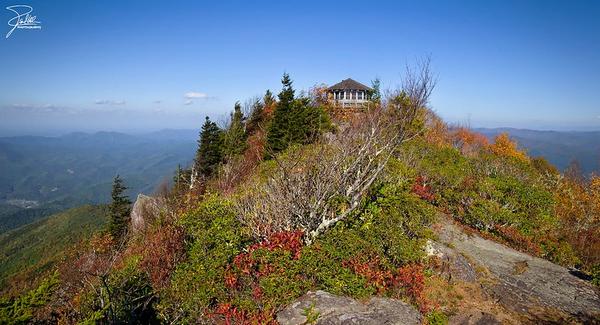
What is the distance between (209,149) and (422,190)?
20.2 metres

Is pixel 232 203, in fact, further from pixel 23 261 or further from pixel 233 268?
pixel 23 261

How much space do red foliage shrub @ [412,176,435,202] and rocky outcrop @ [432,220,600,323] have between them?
13.1 ft

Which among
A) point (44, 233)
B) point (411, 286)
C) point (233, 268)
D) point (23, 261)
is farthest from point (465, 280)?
point (44, 233)

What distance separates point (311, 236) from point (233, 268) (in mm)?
2473

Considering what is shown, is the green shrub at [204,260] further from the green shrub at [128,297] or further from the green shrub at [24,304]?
the green shrub at [24,304]

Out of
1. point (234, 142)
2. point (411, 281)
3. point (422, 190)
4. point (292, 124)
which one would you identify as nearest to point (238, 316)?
point (411, 281)

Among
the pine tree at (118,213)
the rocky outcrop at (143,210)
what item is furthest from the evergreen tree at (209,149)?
the pine tree at (118,213)

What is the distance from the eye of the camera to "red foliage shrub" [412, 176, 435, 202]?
55.1 ft

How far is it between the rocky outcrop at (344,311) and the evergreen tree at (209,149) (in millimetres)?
23786

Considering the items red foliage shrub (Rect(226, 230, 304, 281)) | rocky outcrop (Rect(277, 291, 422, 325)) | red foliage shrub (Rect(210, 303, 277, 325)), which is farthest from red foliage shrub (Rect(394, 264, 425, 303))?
red foliage shrub (Rect(210, 303, 277, 325))

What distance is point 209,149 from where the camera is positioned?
3047cm

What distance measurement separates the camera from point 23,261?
74.2 meters

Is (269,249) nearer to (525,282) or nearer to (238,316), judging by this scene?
(238,316)

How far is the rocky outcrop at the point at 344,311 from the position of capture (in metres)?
6.99
